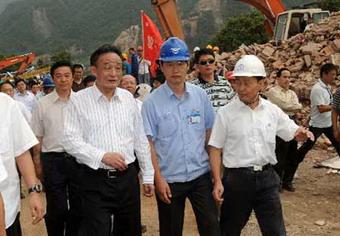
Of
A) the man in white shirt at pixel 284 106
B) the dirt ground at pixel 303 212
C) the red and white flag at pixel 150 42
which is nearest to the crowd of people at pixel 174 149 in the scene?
the dirt ground at pixel 303 212

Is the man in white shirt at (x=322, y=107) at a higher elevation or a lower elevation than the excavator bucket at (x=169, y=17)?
lower

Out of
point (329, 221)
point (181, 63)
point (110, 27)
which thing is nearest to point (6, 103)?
point (181, 63)

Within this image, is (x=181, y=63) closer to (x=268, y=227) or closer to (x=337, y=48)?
(x=268, y=227)

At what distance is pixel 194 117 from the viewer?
3.73m

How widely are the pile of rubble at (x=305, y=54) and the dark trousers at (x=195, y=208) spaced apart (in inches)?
358

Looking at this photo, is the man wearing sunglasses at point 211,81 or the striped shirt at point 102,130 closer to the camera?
the striped shirt at point 102,130

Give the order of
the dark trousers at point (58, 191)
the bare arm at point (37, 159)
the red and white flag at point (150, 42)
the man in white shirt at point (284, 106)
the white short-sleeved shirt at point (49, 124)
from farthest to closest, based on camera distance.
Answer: the red and white flag at point (150, 42), the man in white shirt at point (284, 106), the white short-sleeved shirt at point (49, 124), the dark trousers at point (58, 191), the bare arm at point (37, 159)

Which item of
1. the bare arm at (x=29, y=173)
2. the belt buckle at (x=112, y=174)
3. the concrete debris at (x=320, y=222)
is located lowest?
the concrete debris at (x=320, y=222)

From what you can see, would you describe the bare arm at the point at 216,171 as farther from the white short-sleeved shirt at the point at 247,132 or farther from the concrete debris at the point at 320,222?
the concrete debris at the point at 320,222

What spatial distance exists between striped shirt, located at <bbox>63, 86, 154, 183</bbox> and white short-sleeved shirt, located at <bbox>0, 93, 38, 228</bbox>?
0.50m

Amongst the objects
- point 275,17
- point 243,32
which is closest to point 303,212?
point 275,17

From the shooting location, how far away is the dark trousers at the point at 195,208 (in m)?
3.68

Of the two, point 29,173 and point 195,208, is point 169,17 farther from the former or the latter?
point 29,173

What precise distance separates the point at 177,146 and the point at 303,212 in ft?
9.83
